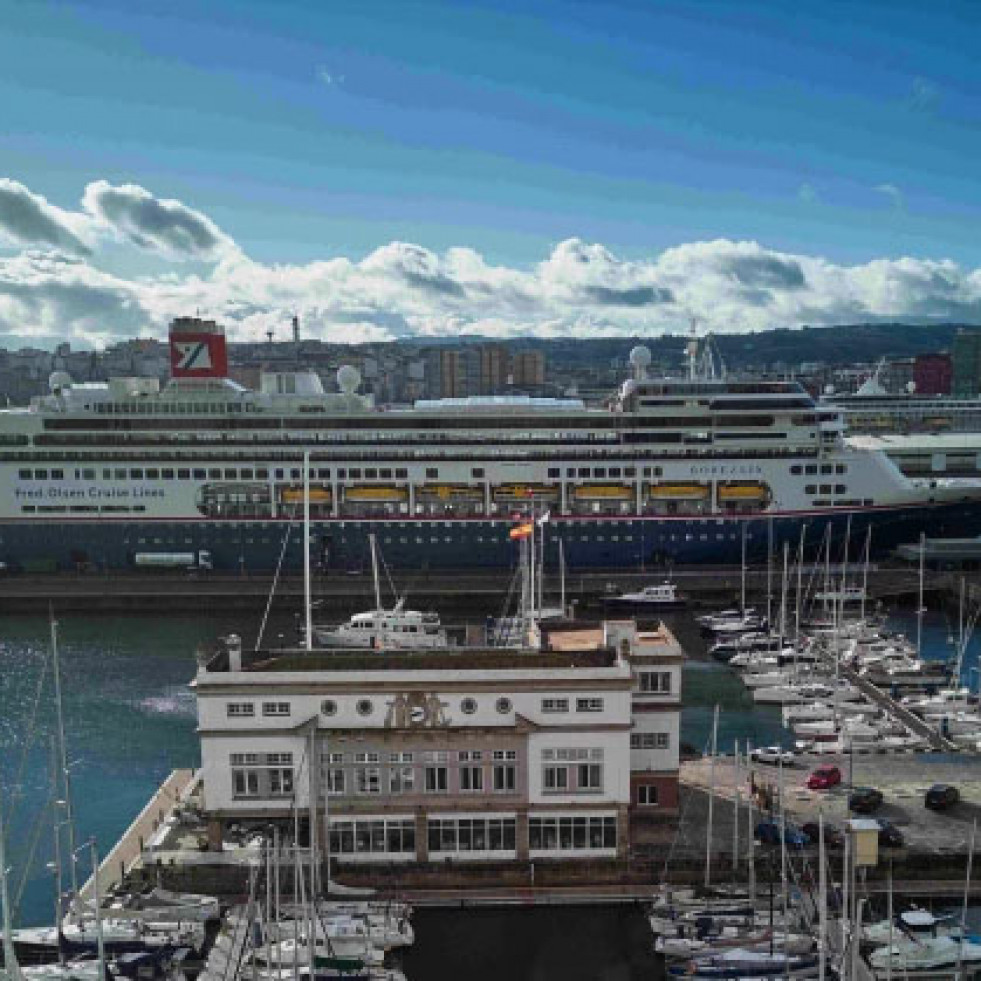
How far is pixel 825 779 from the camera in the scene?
70.3 ft

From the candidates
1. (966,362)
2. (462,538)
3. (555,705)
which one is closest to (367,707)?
(555,705)

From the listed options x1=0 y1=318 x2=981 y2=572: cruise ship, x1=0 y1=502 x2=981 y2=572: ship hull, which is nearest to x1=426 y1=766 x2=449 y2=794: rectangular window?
x1=0 y1=502 x2=981 y2=572: ship hull

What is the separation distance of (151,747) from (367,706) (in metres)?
12.0

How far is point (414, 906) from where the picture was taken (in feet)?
57.4

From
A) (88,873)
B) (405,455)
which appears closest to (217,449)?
(405,455)

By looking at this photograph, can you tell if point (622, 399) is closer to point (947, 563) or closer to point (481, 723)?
point (947, 563)

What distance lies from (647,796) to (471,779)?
377cm

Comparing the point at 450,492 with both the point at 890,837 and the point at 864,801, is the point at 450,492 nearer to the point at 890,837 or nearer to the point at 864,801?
the point at 864,801

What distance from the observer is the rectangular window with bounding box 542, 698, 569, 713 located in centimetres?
1809

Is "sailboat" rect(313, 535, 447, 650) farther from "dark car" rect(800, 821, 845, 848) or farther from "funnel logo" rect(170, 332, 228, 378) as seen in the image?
"funnel logo" rect(170, 332, 228, 378)

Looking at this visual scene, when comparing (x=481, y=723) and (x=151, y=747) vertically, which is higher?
(x=481, y=723)

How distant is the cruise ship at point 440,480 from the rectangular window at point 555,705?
87.8 feet

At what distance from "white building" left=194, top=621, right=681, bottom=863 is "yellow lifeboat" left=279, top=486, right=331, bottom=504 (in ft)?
92.8

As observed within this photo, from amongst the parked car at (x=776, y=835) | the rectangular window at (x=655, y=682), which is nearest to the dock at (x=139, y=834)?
the rectangular window at (x=655, y=682)
